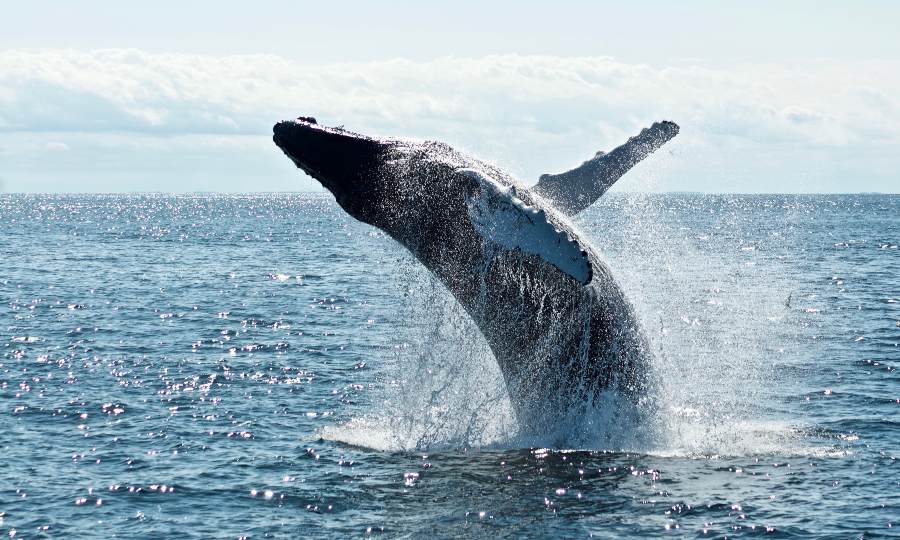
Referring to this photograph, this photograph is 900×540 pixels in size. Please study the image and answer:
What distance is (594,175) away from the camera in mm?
16203

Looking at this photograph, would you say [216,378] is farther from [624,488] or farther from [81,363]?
[624,488]

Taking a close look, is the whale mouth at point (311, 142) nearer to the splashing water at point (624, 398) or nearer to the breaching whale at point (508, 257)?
the breaching whale at point (508, 257)

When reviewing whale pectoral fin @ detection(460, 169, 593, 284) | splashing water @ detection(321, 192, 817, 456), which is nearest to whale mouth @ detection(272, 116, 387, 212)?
splashing water @ detection(321, 192, 817, 456)

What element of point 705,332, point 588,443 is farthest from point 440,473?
point 705,332

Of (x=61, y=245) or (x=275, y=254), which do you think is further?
(x=61, y=245)

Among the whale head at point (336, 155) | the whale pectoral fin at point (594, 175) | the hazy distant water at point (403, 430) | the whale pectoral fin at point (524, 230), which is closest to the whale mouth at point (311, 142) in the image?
the whale head at point (336, 155)

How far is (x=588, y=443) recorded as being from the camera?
16406 mm

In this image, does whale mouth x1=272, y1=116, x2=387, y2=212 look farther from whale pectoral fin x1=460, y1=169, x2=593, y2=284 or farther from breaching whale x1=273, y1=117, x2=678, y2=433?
whale pectoral fin x1=460, y1=169, x2=593, y2=284

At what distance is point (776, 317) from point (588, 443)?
22.4 metres

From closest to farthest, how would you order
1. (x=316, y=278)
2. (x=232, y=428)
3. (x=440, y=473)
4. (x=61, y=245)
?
1. (x=440, y=473)
2. (x=232, y=428)
3. (x=316, y=278)
4. (x=61, y=245)

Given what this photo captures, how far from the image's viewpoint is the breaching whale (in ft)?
48.5

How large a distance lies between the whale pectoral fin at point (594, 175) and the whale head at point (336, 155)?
2.60 meters

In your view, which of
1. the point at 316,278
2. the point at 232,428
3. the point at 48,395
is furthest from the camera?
the point at 316,278

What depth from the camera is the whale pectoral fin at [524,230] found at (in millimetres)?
11455
